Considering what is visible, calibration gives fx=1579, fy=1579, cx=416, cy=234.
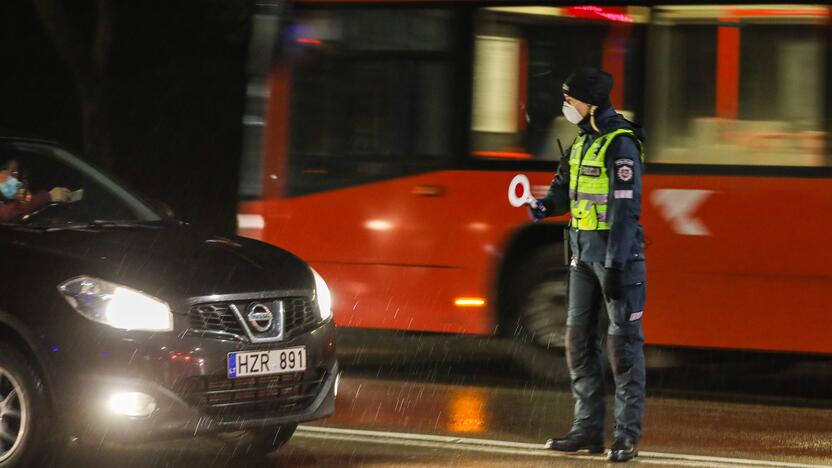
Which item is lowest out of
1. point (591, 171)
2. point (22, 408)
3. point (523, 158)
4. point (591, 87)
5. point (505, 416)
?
point (505, 416)

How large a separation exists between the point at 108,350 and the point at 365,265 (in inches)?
164

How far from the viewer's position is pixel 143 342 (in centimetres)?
620

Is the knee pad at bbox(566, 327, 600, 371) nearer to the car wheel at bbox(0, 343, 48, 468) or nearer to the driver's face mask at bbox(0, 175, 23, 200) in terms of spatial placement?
the car wheel at bbox(0, 343, 48, 468)

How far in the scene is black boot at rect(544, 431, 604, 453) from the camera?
734cm

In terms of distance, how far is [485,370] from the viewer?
10750mm

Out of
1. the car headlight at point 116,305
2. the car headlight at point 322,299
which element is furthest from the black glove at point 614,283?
the car headlight at point 116,305

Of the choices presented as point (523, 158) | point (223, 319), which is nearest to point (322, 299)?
point (223, 319)

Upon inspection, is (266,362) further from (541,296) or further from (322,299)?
(541,296)

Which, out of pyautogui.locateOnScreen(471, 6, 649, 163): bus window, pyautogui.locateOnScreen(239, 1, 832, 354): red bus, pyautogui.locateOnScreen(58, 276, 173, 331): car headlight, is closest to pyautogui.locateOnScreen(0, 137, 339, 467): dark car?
pyautogui.locateOnScreen(58, 276, 173, 331): car headlight

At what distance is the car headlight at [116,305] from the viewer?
6.20 metres

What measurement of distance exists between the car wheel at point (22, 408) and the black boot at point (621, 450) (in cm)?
252

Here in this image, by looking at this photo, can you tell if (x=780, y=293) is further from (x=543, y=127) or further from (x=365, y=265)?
(x=365, y=265)

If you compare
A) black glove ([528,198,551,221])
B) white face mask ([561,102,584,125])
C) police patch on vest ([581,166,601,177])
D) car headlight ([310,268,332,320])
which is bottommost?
car headlight ([310,268,332,320])

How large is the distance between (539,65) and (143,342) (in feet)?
14.5
